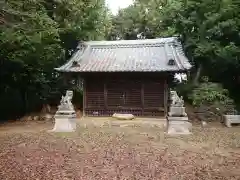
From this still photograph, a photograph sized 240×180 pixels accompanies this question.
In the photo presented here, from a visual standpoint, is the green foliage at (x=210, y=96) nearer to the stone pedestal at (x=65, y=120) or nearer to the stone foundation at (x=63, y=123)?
the stone pedestal at (x=65, y=120)

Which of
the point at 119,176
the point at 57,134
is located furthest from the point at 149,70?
the point at 119,176

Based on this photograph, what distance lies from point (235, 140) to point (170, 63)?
8.42 metres

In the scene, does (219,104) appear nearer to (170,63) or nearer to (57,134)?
(170,63)

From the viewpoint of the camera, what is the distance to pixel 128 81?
840 inches

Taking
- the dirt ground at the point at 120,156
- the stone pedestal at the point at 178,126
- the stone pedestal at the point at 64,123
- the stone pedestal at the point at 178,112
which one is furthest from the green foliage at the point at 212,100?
the stone pedestal at the point at 64,123

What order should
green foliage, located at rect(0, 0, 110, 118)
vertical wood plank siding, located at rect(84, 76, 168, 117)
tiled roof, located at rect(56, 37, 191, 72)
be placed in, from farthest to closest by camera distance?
vertical wood plank siding, located at rect(84, 76, 168, 117) < tiled roof, located at rect(56, 37, 191, 72) < green foliage, located at rect(0, 0, 110, 118)

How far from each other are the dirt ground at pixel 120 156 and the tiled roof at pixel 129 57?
21.3 feet

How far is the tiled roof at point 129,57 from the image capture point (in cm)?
2031

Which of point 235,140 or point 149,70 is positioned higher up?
point 149,70

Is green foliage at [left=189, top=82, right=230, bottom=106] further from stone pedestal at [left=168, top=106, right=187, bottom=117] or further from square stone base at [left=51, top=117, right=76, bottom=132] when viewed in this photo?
square stone base at [left=51, top=117, right=76, bottom=132]

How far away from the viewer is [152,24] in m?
32.7

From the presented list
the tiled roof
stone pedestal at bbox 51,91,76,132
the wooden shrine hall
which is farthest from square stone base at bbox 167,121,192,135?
the wooden shrine hall

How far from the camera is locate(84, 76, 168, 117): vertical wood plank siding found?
20.9 metres

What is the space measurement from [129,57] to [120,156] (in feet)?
44.4
